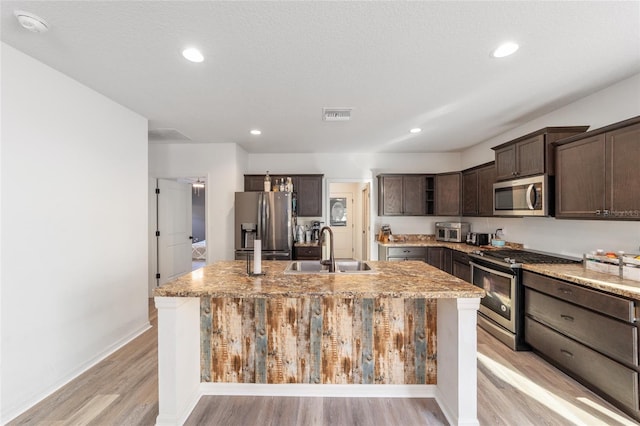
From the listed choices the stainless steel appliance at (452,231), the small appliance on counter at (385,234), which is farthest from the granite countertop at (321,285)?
the stainless steel appliance at (452,231)

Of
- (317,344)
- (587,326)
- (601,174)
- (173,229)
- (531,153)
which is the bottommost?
(317,344)

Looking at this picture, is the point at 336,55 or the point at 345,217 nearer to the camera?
the point at 336,55

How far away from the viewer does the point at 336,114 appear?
3062 mm

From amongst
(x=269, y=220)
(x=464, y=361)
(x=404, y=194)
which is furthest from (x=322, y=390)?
(x=404, y=194)

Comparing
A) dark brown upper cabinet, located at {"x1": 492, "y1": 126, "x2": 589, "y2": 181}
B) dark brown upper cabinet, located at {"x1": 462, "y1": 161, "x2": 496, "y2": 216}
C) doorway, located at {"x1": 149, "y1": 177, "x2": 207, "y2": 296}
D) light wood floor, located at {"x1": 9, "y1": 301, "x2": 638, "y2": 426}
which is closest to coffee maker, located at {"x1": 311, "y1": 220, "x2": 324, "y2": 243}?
doorway, located at {"x1": 149, "y1": 177, "x2": 207, "y2": 296}

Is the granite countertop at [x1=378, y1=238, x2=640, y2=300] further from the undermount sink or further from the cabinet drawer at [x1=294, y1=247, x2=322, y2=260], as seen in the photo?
the cabinet drawer at [x1=294, y1=247, x2=322, y2=260]

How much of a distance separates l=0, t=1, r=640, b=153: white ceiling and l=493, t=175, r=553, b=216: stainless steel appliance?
0.84m

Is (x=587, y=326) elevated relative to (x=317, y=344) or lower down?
elevated

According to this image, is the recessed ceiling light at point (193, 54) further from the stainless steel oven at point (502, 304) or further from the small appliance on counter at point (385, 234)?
the small appliance on counter at point (385, 234)

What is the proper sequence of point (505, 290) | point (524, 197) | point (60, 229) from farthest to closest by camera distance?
point (524, 197), point (505, 290), point (60, 229)

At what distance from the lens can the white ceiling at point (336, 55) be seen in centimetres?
154

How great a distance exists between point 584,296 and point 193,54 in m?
3.51

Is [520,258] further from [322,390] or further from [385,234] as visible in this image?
[322,390]

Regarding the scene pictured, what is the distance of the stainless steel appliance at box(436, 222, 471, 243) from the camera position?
4.70 meters
